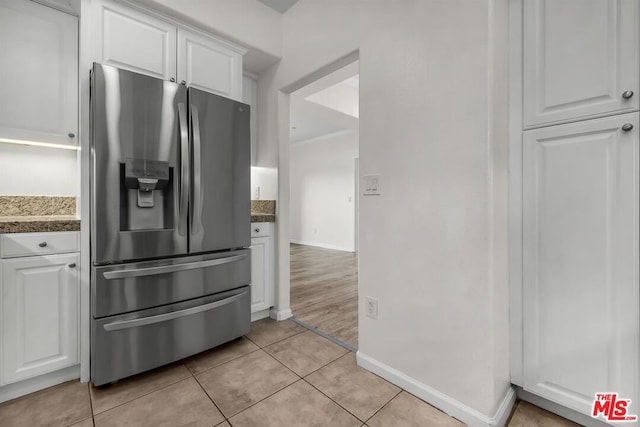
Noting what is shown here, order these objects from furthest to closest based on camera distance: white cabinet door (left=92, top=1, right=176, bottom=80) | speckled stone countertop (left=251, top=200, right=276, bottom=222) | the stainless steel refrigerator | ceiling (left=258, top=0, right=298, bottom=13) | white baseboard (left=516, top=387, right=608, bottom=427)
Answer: speckled stone countertop (left=251, top=200, right=276, bottom=222) → ceiling (left=258, top=0, right=298, bottom=13) → white cabinet door (left=92, top=1, right=176, bottom=80) → the stainless steel refrigerator → white baseboard (left=516, top=387, right=608, bottom=427)

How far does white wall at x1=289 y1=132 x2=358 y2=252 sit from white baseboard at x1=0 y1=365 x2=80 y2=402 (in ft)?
16.2

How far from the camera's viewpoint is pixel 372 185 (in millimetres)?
1666

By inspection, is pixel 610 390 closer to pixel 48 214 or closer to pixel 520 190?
pixel 520 190

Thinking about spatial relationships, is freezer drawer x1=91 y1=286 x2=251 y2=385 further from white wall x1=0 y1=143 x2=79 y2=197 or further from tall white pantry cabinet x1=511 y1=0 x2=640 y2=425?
tall white pantry cabinet x1=511 y1=0 x2=640 y2=425

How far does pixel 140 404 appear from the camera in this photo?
1377mm

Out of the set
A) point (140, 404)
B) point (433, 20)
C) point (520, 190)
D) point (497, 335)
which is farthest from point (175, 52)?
point (497, 335)

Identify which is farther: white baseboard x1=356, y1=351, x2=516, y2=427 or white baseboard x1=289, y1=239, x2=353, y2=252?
white baseboard x1=289, y1=239, x2=353, y2=252

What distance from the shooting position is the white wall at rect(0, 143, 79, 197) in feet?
5.74

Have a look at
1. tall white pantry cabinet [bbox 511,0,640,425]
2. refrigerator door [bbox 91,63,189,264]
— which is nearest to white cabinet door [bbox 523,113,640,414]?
tall white pantry cabinet [bbox 511,0,640,425]

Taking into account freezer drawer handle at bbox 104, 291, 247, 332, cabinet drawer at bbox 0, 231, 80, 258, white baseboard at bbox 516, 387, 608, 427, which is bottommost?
white baseboard at bbox 516, 387, 608, 427

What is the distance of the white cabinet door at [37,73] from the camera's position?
1.60 meters

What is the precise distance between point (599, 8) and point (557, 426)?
6.05 feet

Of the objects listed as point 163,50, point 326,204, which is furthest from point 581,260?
point 326,204

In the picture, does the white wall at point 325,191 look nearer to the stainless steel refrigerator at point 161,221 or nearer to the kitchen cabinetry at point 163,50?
the kitchen cabinetry at point 163,50
